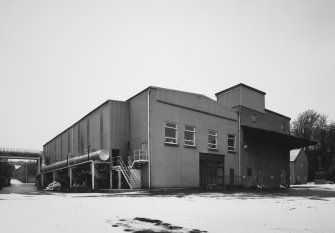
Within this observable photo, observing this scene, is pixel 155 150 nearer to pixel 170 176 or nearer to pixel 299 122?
pixel 170 176

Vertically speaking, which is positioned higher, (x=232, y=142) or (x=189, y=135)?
(x=189, y=135)

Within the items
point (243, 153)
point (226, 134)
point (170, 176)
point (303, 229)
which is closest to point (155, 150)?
point (170, 176)

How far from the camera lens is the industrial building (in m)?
27.3

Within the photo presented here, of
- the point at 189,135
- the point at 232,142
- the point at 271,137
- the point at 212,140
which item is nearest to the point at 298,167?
the point at 271,137

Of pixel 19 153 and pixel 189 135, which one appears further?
pixel 19 153

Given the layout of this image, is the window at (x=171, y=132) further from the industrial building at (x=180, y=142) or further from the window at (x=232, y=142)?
the window at (x=232, y=142)

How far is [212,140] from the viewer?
3158cm

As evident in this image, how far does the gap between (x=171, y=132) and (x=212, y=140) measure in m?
5.39

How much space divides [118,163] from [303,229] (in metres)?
24.5

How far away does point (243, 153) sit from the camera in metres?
34.3

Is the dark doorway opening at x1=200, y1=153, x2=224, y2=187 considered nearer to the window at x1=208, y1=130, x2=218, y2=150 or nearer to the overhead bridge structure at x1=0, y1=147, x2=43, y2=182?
the window at x1=208, y1=130, x2=218, y2=150

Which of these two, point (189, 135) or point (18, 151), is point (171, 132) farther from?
point (18, 151)

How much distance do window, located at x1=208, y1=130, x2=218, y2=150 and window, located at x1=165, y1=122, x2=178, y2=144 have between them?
4.52 metres

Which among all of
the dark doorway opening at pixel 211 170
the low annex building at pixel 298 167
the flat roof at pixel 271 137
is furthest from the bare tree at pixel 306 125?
the dark doorway opening at pixel 211 170
